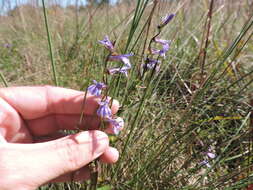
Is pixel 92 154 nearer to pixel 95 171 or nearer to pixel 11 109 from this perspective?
pixel 95 171

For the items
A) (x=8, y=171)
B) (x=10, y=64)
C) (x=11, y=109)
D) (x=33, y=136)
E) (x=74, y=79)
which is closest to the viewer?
(x=8, y=171)

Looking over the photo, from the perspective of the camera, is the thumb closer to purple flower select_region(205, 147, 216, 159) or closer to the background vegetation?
the background vegetation

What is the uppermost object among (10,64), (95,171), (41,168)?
(41,168)

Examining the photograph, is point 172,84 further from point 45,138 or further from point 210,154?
point 45,138

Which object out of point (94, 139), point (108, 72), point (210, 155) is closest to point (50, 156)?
point (94, 139)

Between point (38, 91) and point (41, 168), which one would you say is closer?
point (41, 168)

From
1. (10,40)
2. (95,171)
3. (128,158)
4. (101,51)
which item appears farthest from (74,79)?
(10,40)

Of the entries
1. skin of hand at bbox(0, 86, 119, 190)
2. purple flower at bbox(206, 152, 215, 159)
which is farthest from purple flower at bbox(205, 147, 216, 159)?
skin of hand at bbox(0, 86, 119, 190)

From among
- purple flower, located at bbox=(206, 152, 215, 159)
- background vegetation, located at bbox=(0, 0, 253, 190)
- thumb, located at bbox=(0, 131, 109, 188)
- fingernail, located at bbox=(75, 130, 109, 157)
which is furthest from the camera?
purple flower, located at bbox=(206, 152, 215, 159)
